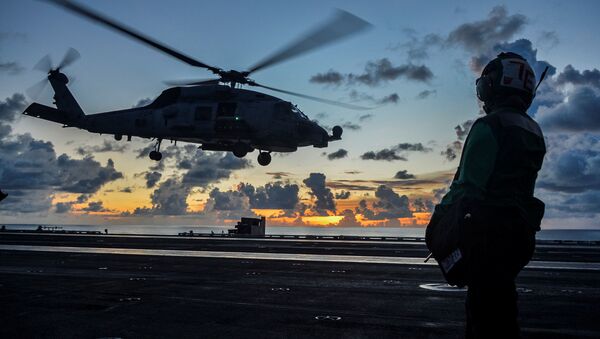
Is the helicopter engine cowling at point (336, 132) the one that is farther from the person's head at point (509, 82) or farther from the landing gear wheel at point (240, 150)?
the person's head at point (509, 82)

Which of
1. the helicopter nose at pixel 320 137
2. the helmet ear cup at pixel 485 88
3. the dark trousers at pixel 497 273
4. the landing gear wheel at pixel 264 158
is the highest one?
the helicopter nose at pixel 320 137

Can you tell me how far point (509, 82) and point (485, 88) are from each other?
0.73 ft

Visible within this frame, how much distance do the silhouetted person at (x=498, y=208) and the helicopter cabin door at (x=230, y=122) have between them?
2617cm

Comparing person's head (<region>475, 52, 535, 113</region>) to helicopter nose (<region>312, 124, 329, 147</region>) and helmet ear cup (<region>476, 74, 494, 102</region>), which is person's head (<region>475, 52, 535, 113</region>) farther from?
helicopter nose (<region>312, 124, 329, 147</region>)

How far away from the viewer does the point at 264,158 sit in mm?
31922

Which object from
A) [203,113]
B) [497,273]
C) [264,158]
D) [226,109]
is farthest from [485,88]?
[264,158]

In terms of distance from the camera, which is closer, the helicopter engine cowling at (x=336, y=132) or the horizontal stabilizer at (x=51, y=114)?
the helicopter engine cowling at (x=336, y=132)

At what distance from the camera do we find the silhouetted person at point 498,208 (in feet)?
11.7

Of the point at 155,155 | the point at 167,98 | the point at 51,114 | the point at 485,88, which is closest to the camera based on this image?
the point at 485,88

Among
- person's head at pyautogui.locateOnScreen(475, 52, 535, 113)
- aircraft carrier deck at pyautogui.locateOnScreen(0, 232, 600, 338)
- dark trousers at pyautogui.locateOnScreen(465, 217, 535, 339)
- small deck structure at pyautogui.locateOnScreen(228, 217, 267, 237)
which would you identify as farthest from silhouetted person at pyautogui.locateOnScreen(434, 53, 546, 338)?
small deck structure at pyautogui.locateOnScreen(228, 217, 267, 237)

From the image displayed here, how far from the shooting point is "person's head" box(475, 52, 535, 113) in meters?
4.09

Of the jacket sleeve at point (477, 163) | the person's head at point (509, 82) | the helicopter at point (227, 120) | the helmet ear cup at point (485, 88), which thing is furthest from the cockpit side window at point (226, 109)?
the jacket sleeve at point (477, 163)

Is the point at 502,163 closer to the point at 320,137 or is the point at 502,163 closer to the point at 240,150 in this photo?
the point at 320,137

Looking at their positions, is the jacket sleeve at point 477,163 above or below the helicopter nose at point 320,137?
below
